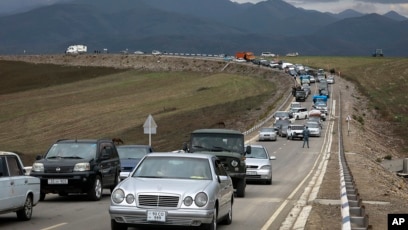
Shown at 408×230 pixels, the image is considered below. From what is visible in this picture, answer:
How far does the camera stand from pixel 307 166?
42.8 meters

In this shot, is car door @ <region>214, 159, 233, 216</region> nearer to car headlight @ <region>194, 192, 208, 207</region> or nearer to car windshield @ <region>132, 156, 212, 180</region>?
car windshield @ <region>132, 156, 212, 180</region>

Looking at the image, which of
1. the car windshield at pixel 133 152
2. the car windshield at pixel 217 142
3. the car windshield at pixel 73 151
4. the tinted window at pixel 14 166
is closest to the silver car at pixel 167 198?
the tinted window at pixel 14 166

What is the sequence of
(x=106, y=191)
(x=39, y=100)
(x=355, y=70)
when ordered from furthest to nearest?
(x=355, y=70) < (x=39, y=100) < (x=106, y=191)

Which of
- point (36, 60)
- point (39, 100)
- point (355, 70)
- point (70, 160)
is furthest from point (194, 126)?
point (36, 60)

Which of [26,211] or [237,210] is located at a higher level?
[26,211]

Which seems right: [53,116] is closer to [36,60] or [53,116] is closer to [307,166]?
[307,166]

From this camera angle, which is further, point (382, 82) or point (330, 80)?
point (382, 82)

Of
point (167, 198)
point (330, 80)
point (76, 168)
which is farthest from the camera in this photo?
point (330, 80)

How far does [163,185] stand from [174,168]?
113cm

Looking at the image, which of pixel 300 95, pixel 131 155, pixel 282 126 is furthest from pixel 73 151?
pixel 300 95

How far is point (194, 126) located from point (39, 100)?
33.5 m

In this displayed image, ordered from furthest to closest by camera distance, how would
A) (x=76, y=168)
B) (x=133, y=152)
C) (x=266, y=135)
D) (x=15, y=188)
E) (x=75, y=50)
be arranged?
(x=75, y=50) → (x=266, y=135) → (x=133, y=152) → (x=76, y=168) → (x=15, y=188)

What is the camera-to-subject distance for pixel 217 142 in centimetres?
2489

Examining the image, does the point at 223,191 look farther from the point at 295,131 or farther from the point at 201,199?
the point at 295,131
